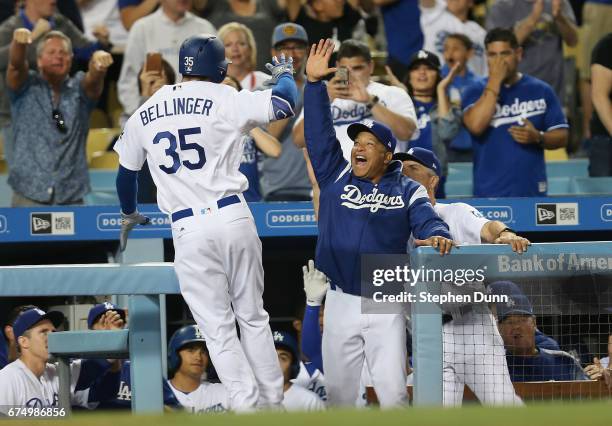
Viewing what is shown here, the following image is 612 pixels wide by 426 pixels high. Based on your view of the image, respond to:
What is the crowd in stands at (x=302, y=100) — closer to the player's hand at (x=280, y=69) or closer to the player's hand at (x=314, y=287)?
the player's hand at (x=314, y=287)

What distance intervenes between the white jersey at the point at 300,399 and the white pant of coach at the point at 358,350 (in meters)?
1.30

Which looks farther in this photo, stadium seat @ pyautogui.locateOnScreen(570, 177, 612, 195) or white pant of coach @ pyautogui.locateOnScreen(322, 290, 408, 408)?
stadium seat @ pyautogui.locateOnScreen(570, 177, 612, 195)

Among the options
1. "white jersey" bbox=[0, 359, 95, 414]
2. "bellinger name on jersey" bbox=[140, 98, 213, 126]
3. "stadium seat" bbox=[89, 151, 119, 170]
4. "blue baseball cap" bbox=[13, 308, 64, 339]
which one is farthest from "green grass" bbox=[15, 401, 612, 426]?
"stadium seat" bbox=[89, 151, 119, 170]

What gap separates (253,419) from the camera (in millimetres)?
2930

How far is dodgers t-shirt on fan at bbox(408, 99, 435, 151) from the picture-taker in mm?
8486

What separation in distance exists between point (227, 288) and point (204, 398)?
6.02 ft

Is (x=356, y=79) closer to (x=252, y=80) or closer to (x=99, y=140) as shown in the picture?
(x=252, y=80)

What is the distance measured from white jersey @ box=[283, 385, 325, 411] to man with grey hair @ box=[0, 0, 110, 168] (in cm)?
285

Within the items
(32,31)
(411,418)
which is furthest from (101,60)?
(411,418)

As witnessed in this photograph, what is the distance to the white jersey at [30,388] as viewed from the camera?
6.46 meters

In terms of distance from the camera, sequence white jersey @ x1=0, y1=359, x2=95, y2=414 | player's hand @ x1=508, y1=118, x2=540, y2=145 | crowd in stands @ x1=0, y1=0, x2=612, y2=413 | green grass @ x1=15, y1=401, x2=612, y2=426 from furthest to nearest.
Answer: player's hand @ x1=508, y1=118, x2=540, y2=145
crowd in stands @ x1=0, y1=0, x2=612, y2=413
white jersey @ x1=0, y1=359, x2=95, y2=414
green grass @ x1=15, y1=401, x2=612, y2=426

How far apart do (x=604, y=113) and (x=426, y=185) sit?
2.77 m

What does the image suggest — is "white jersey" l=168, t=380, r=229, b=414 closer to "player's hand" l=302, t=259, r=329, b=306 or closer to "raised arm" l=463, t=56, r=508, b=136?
"player's hand" l=302, t=259, r=329, b=306

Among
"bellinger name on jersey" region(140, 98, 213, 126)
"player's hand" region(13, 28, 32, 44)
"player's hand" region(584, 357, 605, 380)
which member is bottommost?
"player's hand" region(584, 357, 605, 380)
